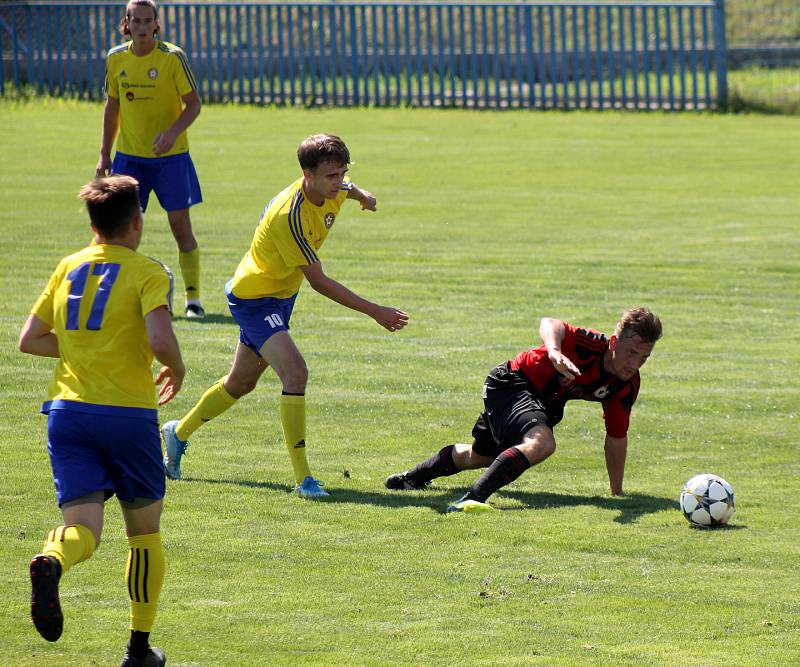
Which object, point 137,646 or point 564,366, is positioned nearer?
point 137,646

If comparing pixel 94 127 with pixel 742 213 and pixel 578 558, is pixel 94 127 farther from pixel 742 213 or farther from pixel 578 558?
pixel 578 558

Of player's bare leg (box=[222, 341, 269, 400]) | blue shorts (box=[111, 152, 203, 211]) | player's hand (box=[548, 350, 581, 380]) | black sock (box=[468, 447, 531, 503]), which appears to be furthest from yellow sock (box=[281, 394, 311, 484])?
blue shorts (box=[111, 152, 203, 211])

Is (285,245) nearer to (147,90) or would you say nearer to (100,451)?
(100,451)

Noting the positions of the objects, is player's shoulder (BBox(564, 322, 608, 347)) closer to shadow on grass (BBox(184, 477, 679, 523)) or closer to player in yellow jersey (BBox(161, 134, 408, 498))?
shadow on grass (BBox(184, 477, 679, 523))

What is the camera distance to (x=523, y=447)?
26.3 feet

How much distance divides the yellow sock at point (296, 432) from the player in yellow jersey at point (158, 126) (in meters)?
4.81

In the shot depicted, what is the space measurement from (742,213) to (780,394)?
8.41 m

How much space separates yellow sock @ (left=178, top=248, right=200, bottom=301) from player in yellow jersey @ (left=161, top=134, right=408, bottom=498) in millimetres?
4381

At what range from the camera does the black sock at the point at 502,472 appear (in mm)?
7938

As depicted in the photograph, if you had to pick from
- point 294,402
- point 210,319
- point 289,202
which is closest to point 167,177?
point 210,319

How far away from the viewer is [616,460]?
8234 millimetres

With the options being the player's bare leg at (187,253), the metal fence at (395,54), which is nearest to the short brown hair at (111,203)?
the player's bare leg at (187,253)

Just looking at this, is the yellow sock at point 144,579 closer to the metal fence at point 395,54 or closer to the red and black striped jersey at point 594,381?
the red and black striped jersey at point 594,381

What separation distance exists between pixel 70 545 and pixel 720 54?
24500mm
